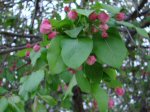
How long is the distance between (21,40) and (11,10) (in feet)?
1.30

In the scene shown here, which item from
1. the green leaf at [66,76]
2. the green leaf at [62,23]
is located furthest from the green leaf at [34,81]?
the green leaf at [62,23]

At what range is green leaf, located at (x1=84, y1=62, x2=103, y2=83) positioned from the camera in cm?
138

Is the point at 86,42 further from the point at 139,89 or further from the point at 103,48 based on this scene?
the point at 139,89

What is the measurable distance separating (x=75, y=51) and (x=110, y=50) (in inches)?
4.8

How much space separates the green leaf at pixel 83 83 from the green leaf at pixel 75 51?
0.18 meters

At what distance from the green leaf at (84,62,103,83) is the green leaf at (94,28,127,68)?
7 cm

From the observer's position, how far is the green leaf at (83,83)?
142 centimetres

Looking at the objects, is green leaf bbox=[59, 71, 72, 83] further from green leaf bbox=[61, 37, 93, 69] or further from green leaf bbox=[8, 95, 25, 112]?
green leaf bbox=[61, 37, 93, 69]

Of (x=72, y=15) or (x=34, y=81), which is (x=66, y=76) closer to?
(x=34, y=81)

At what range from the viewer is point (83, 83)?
1.43m

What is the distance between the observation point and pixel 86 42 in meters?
1.27

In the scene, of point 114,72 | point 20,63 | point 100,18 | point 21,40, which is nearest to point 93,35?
point 100,18

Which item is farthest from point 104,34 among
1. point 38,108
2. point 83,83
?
point 38,108

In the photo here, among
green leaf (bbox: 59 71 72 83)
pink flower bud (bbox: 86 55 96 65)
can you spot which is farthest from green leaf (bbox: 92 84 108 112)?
green leaf (bbox: 59 71 72 83)
